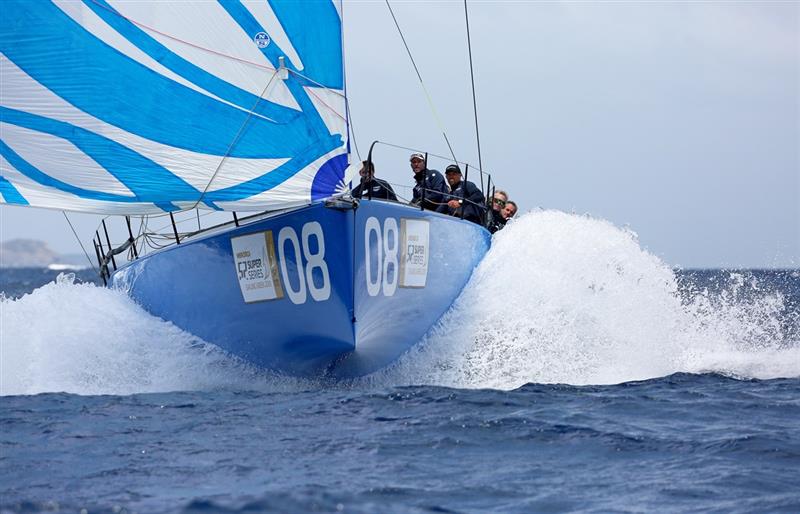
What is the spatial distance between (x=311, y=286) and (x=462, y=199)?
1.97 m

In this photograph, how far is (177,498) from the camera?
414 cm

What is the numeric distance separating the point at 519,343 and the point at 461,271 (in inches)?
30.0

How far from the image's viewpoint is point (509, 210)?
37.4 ft

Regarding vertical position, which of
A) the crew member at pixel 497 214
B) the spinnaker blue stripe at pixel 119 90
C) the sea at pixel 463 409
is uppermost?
the spinnaker blue stripe at pixel 119 90

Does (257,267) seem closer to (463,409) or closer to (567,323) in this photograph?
(463,409)

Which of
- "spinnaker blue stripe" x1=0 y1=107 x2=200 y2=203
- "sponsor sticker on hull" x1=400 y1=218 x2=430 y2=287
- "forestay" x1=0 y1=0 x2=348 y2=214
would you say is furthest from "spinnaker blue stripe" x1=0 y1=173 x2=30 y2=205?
"sponsor sticker on hull" x1=400 y1=218 x2=430 y2=287

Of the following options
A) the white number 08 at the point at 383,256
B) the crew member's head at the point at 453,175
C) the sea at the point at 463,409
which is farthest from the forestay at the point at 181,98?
the crew member's head at the point at 453,175

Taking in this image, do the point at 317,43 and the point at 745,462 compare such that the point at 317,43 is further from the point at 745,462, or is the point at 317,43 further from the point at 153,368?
the point at 745,462

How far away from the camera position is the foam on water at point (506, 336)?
24.4ft

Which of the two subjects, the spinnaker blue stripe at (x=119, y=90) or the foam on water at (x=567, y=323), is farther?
the foam on water at (x=567, y=323)

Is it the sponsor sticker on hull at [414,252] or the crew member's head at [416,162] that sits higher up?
the crew member's head at [416,162]

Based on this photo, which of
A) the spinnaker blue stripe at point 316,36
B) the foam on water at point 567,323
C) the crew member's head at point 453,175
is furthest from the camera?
the crew member's head at point 453,175

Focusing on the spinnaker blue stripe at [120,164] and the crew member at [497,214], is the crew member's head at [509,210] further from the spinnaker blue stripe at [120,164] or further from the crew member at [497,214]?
the spinnaker blue stripe at [120,164]

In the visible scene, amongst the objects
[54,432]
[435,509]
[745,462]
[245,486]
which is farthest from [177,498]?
[745,462]
